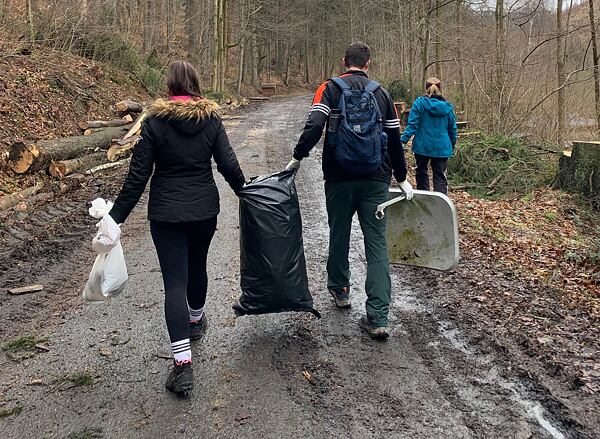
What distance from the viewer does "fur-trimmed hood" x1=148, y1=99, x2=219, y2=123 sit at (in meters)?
3.40

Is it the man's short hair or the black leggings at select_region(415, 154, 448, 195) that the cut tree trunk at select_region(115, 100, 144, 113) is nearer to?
the black leggings at select_region(415, 154, 448, 195)

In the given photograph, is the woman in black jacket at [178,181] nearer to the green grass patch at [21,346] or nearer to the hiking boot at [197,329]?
the hiking boot at [197,329]

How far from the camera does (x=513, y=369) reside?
143 inches

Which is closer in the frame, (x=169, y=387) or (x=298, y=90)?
(x=169, y=387)

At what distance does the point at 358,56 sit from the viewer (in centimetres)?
413

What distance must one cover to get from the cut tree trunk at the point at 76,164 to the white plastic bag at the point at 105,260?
6131 millimetres

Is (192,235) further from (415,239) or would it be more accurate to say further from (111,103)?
(111,103)

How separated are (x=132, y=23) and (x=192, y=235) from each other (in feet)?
71.2

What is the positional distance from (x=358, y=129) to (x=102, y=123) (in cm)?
1046

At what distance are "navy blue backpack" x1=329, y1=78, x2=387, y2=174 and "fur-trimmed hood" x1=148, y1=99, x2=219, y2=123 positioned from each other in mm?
1041

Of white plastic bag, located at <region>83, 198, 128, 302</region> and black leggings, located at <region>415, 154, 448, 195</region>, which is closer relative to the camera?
white plastic bag, located at <region>83, 198, 128, 302</region>

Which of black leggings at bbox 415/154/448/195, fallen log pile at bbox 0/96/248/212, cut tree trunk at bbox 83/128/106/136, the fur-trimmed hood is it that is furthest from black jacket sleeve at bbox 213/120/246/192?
cut tree trunk at bbox 83/128/106/136

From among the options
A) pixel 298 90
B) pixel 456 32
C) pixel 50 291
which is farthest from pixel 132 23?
pixel 298 90

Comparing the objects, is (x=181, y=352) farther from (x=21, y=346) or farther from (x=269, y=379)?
(x=21, y=346)
